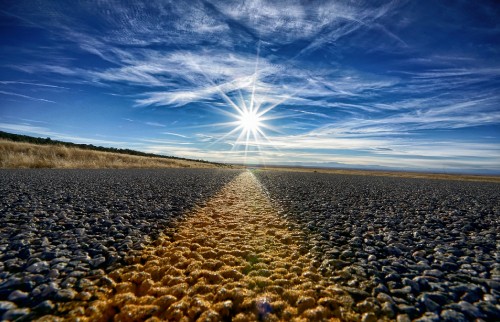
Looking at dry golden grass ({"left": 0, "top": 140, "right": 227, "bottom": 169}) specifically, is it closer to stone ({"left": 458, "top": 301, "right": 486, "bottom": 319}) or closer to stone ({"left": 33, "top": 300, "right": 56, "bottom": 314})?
stone ({"left": 33, "top": 300, "right": 56, "bottom": 314})

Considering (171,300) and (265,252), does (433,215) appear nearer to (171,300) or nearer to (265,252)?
(265,252)

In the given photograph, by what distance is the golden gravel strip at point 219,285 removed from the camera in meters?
2.98

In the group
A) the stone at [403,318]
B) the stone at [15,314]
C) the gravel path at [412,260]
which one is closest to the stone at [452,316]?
the gravel path at [412,260]

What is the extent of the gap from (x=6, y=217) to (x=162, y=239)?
14.1 feet

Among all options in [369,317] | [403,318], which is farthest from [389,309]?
[369,317]

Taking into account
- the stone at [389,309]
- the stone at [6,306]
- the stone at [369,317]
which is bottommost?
the stone at [6,306]

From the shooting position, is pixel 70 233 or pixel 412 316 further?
pixel 70 233

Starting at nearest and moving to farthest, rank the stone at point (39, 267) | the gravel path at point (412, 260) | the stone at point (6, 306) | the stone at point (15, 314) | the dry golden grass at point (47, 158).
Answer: the stone at point (15, 314) < the stone at point (6, 306) < the gravel path at point (412, 260) < the stone at point (39, 267) < the dry golden grass at point (47, 158)

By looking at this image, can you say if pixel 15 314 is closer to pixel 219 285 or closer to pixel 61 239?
pixel 219 285

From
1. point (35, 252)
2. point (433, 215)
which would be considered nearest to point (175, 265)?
point (35, 252)

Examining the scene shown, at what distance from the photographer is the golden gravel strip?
2.98 metres

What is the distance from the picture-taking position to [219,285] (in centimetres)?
366

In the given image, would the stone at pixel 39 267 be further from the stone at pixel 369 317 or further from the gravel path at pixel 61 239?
the stone at pixel 369 317

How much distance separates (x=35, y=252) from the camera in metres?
4.34
